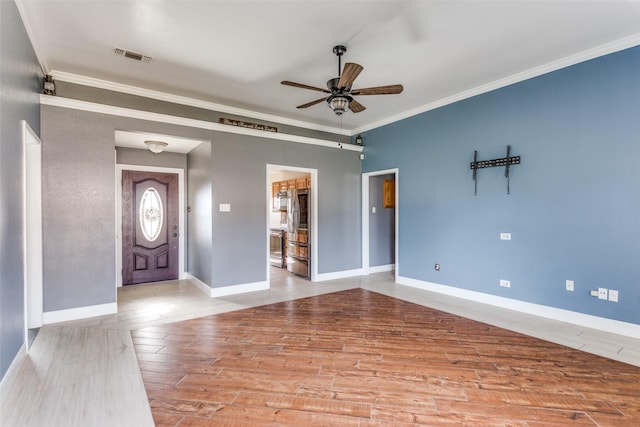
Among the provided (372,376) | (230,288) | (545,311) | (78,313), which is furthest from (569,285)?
(78,313)

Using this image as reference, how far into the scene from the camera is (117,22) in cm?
289

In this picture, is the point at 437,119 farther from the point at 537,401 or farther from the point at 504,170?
the point at 537,401

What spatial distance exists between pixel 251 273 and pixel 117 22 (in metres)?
3.71

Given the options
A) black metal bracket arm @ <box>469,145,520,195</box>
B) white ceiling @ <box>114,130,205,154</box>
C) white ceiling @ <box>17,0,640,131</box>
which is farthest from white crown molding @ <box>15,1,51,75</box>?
black metal bracket arm @ <box>469,145,520,195</box>

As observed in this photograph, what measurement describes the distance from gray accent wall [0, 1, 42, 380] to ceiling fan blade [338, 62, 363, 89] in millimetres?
2568

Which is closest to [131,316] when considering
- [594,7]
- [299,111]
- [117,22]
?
[117,22]

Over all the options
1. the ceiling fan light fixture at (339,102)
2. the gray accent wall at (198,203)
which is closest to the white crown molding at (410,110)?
the gray accent wall at (198,203)

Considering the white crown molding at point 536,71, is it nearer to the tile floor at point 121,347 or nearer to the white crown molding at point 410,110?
the white crown molding at point 410,110

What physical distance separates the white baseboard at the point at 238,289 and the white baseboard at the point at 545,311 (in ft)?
9.02

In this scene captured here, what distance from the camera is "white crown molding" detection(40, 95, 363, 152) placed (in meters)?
3.71

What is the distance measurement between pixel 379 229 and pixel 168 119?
4535 millimetres

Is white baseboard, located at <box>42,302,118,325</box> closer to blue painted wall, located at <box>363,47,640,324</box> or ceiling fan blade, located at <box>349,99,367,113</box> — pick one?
ceiling fan blade, located at <box>349,99,367,113</box>

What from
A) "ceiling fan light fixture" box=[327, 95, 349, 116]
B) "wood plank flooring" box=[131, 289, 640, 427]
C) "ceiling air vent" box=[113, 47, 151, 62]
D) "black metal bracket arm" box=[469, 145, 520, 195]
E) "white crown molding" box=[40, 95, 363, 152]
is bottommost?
"wood plank flooring" box=[131, 289, 640, 427]

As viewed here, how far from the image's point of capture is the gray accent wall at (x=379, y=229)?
6605 millimetres
